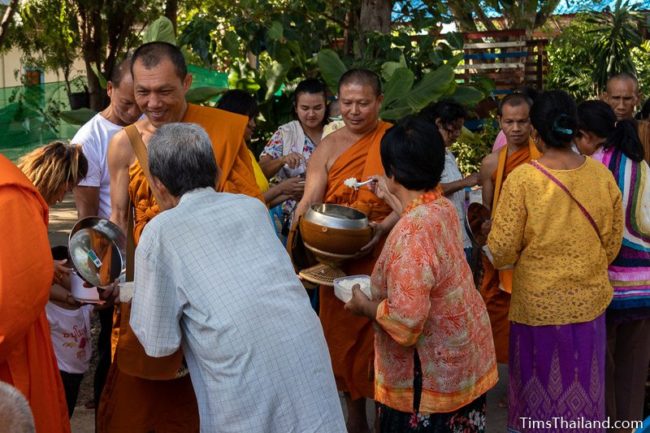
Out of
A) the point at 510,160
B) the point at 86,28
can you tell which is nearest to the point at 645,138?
the point at 510,160

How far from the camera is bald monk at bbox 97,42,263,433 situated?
3.60 m

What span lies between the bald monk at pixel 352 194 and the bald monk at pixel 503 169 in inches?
34.5

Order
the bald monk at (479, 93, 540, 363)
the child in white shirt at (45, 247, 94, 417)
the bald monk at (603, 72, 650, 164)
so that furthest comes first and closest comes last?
the bald monk at (603, 72, 650, 164) → the bald monk at (479, 93, 540, 363) → the child in white shirt at (45, 247, 94, 417)

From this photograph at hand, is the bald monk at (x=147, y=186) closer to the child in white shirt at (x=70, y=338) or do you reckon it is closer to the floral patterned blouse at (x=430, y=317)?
the child in white shirt at (x=70, y=338)

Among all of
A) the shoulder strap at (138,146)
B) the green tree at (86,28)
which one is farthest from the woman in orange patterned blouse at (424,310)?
the green tree at (86,28)

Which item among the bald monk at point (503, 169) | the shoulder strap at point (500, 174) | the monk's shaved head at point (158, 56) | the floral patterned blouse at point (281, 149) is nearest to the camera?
the monk's shaved head at point (158, 56)

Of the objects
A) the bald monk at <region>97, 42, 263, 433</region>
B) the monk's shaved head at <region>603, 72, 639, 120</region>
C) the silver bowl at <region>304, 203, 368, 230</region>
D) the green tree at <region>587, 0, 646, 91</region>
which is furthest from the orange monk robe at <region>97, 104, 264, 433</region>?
the green tree at <region>587, 0, 646, 91</region>

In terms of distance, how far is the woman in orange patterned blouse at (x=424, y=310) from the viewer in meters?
3.06

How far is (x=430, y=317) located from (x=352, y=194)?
59.4 inches

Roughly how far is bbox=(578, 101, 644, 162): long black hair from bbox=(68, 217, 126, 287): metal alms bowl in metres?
2.36

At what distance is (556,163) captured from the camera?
3859 millimetres

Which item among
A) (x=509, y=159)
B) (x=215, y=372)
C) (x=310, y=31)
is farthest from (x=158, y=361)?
(x=310, y=31)

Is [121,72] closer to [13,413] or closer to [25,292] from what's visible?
[25,292]

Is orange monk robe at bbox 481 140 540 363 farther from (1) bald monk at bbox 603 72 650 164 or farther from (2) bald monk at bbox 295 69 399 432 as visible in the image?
(2) bald monk at bbox 295 69 399 432
